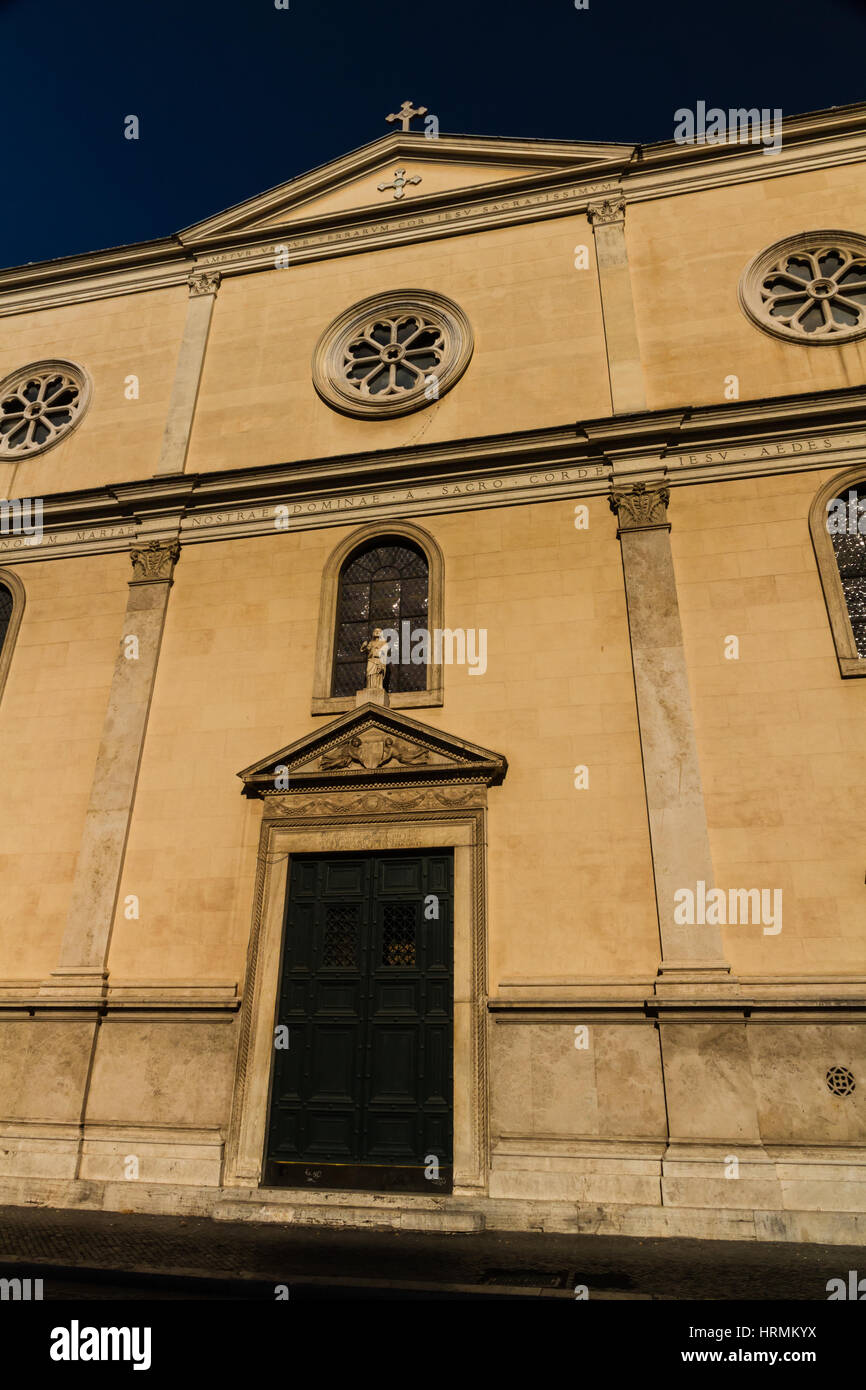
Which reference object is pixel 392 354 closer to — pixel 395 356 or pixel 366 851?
pixel 395 356

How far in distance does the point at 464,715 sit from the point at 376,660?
1.51 meters

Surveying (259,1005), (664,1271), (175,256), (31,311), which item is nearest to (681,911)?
(664,1271)

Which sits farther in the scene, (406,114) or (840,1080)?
(406,114)

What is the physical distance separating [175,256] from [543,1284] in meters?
18.0

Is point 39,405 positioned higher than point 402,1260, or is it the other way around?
point 39,405

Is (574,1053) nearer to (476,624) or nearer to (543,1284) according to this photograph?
(543,1284)

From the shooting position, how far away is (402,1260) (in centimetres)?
754

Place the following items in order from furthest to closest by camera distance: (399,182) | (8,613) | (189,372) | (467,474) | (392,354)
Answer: (399,182) < (189,372) < (392,354) < (8,613) < (467,474)

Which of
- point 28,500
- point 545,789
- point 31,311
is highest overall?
point 31,311

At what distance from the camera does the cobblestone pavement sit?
665cm

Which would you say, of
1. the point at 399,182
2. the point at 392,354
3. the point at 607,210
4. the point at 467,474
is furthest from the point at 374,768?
the point at 399,182

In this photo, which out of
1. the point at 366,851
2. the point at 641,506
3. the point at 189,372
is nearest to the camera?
the point at 366,851

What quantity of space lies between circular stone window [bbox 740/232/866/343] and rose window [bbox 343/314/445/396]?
5.14 meters

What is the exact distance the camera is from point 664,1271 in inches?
282
